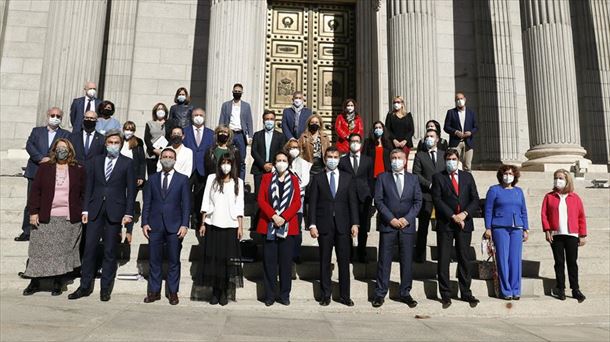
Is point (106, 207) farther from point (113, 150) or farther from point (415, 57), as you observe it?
point (415, 57)

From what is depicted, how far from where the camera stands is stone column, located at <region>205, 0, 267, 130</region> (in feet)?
38.0

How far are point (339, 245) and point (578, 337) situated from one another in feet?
10.3

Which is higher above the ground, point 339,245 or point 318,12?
point 318,12

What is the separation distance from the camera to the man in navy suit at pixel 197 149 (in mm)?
7684

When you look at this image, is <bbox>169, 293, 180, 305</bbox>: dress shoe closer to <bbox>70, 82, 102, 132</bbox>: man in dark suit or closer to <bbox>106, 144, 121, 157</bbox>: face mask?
<bbox>106, 144, 121, 157</bbox>: face mask

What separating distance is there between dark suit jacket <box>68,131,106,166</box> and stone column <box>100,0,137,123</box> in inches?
267

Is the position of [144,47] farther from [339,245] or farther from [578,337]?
[578,337]

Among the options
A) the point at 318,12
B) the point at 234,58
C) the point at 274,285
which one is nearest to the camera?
the point at 274,285

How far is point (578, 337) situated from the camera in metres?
5.21

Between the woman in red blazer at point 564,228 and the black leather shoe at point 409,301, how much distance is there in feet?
7.71

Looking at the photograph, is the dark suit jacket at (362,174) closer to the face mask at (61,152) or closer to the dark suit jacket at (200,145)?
the dark suit jacket at (200,145)

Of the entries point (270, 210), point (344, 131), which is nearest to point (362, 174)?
point (344, 131)

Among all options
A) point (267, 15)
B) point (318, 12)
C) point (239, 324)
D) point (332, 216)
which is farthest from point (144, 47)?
point (239, 324)

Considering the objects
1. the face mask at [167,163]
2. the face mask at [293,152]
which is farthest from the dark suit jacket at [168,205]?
the face mask at [293,152]
